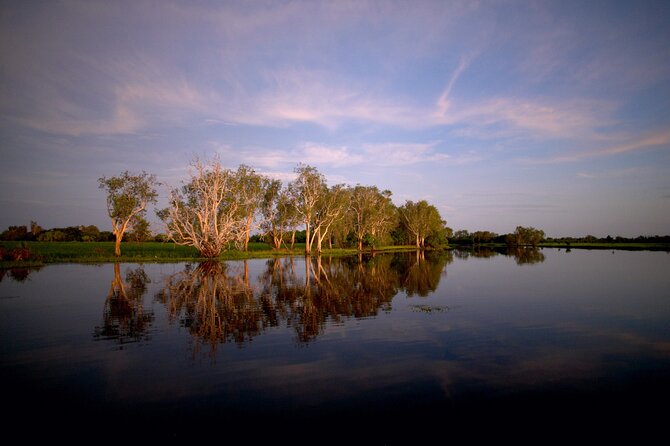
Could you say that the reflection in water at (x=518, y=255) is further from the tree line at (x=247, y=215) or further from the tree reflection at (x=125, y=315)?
the tree reflection at (x=125, y=315)

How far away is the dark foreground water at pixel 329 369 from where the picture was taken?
6.84 meters

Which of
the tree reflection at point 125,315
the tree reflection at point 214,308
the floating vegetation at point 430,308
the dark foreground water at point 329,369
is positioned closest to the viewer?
the dark foreground water at point 329,369

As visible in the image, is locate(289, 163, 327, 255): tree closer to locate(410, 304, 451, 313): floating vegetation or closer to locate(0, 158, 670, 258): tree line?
locate(0, 158, 670, 258): tree line

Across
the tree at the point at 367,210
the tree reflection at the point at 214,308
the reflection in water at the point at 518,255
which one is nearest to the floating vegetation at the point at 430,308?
the tree reflection at the point at 214,308

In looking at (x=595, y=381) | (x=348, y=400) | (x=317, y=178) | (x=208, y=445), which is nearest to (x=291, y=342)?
(x=348, y=400)

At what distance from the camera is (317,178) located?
66125mm

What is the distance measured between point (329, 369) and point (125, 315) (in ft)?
37.2

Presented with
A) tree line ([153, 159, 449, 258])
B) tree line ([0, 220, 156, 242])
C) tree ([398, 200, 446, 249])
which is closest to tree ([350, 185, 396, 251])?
tree line ([153, 159, 449, 258])

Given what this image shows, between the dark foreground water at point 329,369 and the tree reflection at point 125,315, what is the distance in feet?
0.39

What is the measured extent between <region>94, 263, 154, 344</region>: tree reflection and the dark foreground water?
118 millimetres

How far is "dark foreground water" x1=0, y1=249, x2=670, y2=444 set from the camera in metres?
6.84

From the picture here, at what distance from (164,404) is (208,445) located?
2.00 meters

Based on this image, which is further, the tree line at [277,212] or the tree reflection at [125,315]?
the tree line at [277,212]

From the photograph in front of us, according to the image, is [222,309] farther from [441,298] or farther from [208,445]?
[441,298]
